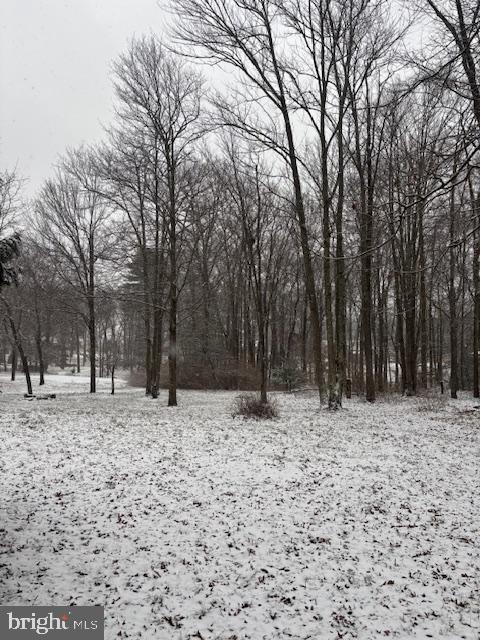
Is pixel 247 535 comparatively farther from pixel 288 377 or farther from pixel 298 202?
pixel 288 377

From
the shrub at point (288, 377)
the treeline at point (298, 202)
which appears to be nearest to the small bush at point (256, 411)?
the treeline at point (298, 202)

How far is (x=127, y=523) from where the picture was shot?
16.1ft

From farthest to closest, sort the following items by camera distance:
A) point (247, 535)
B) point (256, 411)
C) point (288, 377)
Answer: point (288, 377) → point (256, 411) → point (247, 535)

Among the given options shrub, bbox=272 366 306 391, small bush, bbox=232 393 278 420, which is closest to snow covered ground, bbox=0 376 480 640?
small bush, bbox=232 393 278 420

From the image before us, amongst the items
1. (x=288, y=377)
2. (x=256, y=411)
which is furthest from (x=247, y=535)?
(x=288, y=377)

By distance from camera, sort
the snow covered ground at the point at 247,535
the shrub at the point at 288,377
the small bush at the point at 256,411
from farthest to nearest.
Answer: the shrub at the point at 288,377, the small bush at the point at 256,411, the snow covered ground at the point at 247,535

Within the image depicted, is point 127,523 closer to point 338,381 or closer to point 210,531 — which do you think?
point 210,531

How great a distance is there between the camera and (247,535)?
4.68 m

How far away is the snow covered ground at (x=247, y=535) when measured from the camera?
3.43 meters

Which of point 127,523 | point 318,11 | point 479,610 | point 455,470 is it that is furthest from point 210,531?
point 318,11

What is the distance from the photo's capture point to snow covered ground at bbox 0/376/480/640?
11.2 feet

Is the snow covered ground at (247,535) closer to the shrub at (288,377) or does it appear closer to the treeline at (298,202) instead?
the treeline at (298,202)

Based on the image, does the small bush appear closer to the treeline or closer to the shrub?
the treeline

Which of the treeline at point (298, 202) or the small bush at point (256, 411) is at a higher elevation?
the treeline at point (298, 202)
